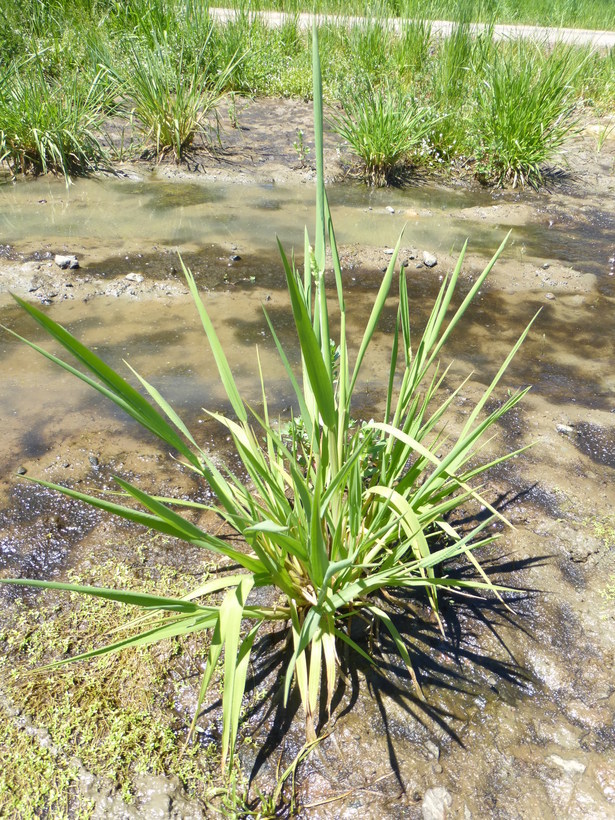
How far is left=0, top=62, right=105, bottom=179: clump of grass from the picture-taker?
5016mm

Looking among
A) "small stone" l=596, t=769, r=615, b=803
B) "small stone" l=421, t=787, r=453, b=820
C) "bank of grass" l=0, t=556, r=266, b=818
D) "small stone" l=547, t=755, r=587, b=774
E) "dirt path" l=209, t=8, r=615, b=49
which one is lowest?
"small stone" l=596, t=769, r=615, b=803

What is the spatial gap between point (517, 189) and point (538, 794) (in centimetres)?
515

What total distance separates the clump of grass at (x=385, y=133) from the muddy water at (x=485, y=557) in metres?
1.89

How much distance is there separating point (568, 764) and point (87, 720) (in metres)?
1.11

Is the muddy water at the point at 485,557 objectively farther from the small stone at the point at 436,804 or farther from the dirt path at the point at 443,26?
the dirt path at the point at 443,26

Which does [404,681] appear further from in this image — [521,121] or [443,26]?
[443,26]

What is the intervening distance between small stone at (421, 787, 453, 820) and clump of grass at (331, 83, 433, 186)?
4.90m

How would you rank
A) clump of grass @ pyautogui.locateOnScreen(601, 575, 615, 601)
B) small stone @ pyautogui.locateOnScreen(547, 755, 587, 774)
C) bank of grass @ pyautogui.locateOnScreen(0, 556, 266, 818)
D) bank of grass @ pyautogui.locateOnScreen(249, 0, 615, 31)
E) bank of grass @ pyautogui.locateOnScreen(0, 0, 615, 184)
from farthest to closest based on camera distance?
1. bank of grass @ pyautogui.locateOnScreen(249, 0, 615, 31)
2. bank of grass @ pyautogui.locateOnScreen(0, 0, 615, 184)
3. clump of grass @ pyautogui.locateOnScreen(601, 575, 615, 601)
4. small stone @ pyautogui.locateOnScreen(547, 755, 587, 774)
5. bank of grass @ pyautogui.locateOnScreen(0, 556, 266, 818)

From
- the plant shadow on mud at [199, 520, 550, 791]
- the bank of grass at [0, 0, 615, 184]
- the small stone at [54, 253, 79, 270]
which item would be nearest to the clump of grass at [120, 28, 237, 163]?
the bank of grass at [0, 0, 615, 184]

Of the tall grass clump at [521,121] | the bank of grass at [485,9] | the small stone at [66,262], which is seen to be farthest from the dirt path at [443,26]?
the small stone at [66,262]

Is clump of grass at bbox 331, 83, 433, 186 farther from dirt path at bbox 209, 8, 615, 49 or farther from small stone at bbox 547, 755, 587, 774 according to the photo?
small stone at bbox 547, 755, 587, 774

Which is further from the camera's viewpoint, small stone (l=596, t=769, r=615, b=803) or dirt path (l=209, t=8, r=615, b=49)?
dirt path (l=209, t=8, r=615, b=49)

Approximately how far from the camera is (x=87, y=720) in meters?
1.51

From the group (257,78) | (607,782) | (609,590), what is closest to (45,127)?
(257,78)
